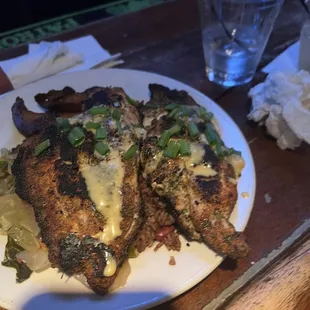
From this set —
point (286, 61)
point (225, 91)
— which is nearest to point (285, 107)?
point (225, 91)

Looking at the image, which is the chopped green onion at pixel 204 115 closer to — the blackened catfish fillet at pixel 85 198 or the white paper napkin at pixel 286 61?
the blackened catfish fillet at pixel 85 198

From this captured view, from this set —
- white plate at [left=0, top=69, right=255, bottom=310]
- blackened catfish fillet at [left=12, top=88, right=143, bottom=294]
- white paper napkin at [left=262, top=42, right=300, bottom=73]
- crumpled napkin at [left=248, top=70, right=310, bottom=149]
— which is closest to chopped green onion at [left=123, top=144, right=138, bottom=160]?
blackened catfish fillet at [left=12, top=88, right=143, bottom=294]

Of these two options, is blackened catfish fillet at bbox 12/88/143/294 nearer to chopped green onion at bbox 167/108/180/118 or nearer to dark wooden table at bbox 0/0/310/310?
chopped green onion at bbox 167/108/180/118

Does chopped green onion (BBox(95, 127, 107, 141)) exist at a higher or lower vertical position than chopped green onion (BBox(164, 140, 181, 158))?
higher

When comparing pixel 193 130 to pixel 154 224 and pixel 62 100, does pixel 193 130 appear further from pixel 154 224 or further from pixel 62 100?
pixel 62 100

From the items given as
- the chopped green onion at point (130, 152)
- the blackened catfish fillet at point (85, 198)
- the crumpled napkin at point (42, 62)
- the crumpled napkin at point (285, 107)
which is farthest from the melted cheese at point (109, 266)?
the crumpled napkin at point (42, 62)

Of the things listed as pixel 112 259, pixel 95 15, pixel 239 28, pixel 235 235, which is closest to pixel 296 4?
pixel 239 28
